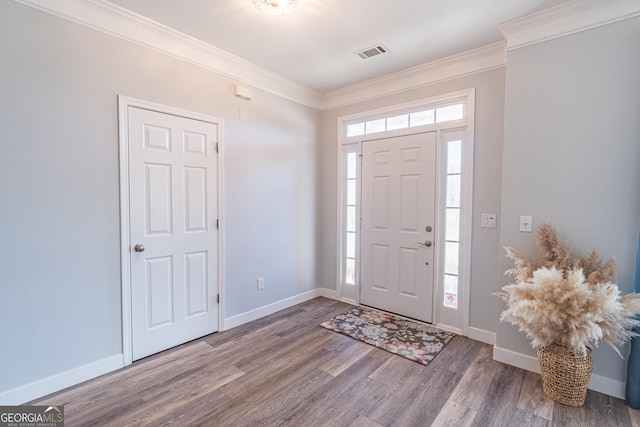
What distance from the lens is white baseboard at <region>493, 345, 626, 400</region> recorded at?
2047mm

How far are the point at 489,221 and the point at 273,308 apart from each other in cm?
255

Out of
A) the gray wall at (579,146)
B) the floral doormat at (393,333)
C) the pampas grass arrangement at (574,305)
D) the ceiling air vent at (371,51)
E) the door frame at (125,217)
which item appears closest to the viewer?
the pampas grass arrangement at (574,305)

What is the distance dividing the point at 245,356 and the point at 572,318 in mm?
2430

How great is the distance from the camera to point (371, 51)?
2.86m

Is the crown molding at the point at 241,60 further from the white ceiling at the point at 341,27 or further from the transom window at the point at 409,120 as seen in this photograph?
the transom window at the point at 409,120

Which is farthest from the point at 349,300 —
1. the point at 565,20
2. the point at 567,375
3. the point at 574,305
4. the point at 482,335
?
the point at 565,20

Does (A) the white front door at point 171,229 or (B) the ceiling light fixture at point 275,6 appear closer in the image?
(B) the ceiling light fixture at point 275,6

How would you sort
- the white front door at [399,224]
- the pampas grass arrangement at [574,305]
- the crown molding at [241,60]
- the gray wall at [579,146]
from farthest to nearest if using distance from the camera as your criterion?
1. the white front door at [399,224]
2. the crown molding at [241,60]
3. the gray wall at [579,146]
4. the pampas grass arrangement at [574,305]

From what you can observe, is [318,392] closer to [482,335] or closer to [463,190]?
[482,335]

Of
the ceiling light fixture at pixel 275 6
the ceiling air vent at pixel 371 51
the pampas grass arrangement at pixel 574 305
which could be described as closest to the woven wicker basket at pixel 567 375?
the pampas grass arrangement at pixel 574 305

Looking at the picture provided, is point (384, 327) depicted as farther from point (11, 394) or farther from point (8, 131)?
point (8, 131)

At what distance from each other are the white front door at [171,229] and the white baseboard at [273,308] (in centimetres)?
18

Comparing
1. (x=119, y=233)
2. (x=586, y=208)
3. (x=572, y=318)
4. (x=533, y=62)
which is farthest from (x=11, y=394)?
(x=533, y=62)

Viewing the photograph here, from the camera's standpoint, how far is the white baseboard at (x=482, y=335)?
279cm
